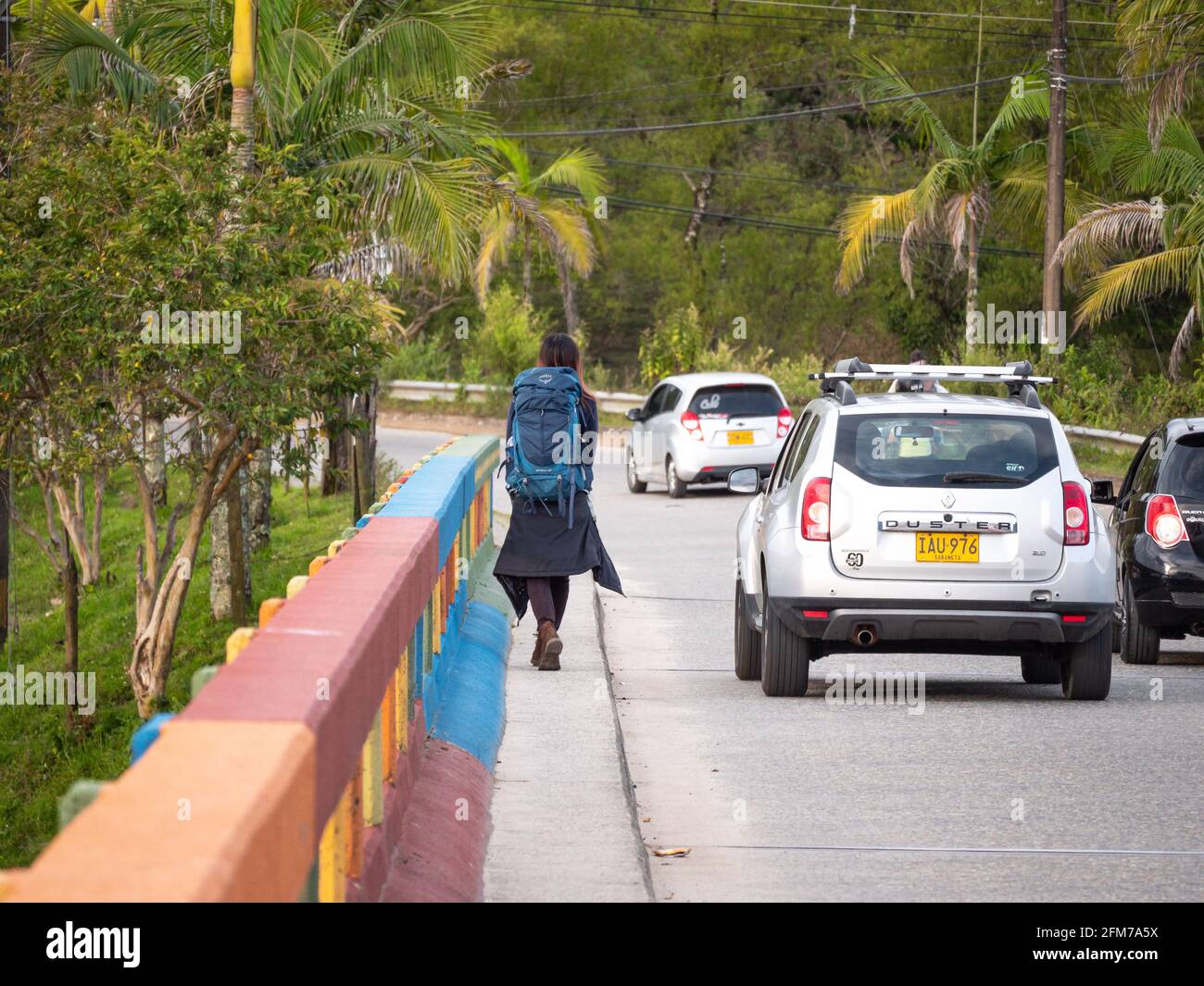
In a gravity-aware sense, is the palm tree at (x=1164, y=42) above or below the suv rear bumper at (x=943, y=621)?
above

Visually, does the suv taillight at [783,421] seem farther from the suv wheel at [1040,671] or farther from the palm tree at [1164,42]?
the suv wheel at [1040,671]

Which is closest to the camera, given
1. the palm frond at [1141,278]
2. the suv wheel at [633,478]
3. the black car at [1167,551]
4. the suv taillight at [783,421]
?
the black car at [1167,551]

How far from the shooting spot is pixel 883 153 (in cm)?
5303

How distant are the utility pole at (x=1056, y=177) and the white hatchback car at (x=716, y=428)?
5.01 metres

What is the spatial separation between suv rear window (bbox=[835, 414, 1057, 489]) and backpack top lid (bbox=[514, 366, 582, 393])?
5.07 ft

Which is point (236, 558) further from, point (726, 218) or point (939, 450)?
→ point (726, 218)

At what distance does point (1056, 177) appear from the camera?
2917cm

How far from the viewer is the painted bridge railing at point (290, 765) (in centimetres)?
295

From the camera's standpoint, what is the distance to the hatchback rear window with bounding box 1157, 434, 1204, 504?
12.0 metres

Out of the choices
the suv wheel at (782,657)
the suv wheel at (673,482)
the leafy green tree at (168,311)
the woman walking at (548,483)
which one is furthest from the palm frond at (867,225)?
→ the suv wheel at (782,657)

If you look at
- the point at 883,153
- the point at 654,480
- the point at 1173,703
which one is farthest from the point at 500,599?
the point at 883,153

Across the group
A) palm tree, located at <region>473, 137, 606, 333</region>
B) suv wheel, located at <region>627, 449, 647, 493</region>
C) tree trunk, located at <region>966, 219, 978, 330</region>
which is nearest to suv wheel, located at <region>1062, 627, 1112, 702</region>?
suv wheel, located at <region>627, 449, 647, 493</region>

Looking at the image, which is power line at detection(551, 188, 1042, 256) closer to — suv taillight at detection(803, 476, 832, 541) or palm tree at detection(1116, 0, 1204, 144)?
palm tree at detection(1116, 0, 1204, 144)

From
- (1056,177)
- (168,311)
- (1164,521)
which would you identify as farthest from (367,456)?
(1056,177)
